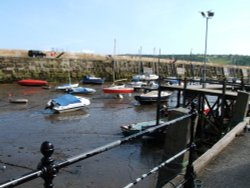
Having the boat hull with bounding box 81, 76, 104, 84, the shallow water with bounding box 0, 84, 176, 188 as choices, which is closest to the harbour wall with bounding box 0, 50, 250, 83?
the boat hull with bounding box 81, 76, 104, 84

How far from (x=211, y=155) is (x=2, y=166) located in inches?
385

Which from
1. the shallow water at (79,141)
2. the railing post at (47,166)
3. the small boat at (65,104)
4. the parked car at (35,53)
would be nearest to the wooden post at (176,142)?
the shallow water at (79,141)

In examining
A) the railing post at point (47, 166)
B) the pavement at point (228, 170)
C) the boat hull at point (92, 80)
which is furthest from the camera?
the boat hull at point (92, 80)

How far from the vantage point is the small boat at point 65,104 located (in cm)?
2881

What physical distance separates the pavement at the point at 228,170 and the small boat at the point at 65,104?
21802 millimetres

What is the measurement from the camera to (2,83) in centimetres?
4812

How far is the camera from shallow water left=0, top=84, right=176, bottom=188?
13016 mm

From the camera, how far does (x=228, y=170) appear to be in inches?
264

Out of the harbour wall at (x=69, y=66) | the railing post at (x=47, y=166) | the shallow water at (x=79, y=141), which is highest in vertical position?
the railing post at (x=47, y=166)

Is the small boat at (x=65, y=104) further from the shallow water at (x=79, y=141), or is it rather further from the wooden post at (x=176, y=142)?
the wooden post at (x=176, y=142)

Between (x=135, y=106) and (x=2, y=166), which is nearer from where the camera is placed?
(x=2, y=166)

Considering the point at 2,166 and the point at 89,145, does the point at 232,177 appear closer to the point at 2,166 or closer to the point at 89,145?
the point at 2,166

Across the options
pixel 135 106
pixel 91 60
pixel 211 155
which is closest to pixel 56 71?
pixel 91 60

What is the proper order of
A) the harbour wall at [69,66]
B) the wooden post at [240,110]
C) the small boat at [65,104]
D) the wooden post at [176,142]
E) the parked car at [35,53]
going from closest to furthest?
the wooden post at [176,142] → the wooden post at [240,110] → the small boat at [65,104] → the harbour wall at [69,66] → the parked car at [35,53]
